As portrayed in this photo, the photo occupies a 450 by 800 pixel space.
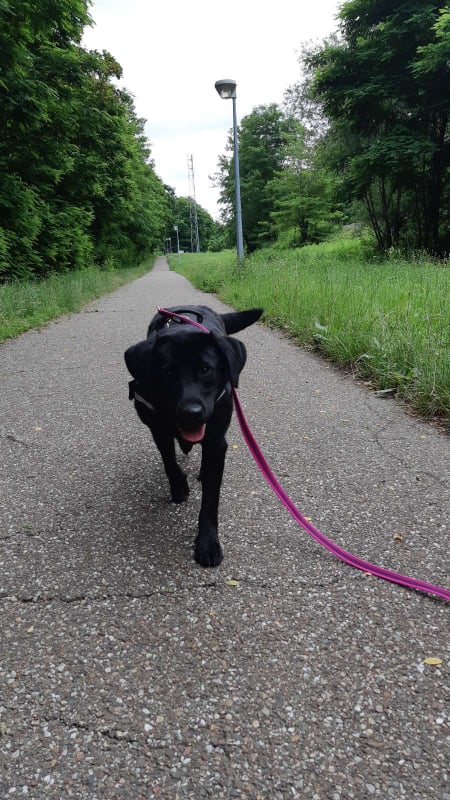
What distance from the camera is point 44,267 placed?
1369 cm

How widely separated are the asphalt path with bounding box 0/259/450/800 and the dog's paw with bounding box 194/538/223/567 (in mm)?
44

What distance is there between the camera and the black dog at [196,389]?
1869 mm

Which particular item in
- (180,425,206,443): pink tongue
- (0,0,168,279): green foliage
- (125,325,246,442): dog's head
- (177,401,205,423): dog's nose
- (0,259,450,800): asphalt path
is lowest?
(0,259,450,800): asphalt path

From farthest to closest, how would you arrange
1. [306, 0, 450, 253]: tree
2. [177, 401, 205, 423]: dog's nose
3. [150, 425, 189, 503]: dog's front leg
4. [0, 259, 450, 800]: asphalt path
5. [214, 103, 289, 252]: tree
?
1. [214, 103, 289, 252]: tree
2. [306, 0, 450, 253]: tree
3. [150, 425, 189, 503]: dog's front leg
4. [177, 401, 205, 423]: dog's nose
5. [0, 259, 450, 800]: asphalt path

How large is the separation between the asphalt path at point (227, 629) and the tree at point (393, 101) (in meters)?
14.6

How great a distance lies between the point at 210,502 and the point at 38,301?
8.92 meters

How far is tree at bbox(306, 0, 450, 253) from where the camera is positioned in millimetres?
14414

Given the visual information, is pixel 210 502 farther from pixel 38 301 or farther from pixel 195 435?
pixel 38 301

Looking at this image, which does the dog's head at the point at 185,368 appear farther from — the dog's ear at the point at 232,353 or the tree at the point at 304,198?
the tree at the point at 304,198

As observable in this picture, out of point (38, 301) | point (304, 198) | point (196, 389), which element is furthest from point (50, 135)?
point (304, 198)

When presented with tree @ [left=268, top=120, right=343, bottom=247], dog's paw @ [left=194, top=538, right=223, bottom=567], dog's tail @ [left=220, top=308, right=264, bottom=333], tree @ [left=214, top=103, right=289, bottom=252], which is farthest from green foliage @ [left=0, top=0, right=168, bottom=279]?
tree @ [left=214, top=103, right=289, bottom=252]

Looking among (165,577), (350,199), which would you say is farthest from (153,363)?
(350,199)

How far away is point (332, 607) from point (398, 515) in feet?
2.59

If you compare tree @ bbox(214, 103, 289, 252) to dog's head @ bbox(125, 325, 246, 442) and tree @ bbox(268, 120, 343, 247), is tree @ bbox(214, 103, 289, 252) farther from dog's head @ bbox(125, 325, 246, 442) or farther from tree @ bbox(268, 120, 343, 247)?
dog's head @ bbox(125, 325, 246, 442)
